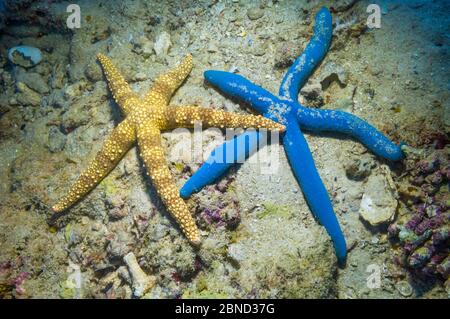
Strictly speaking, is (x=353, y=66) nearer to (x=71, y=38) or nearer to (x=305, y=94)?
(x=305, y=94)

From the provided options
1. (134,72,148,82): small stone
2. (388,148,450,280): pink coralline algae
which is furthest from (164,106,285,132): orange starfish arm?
(388,148,450,280): pink coralline algae

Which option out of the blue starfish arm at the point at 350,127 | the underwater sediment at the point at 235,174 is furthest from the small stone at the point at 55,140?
the blue starfish arm at the point at 350,127

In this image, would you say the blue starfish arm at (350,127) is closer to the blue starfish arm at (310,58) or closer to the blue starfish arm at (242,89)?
the blue starfish arm at (310,58)

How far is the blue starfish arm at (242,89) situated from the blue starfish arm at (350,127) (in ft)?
1.52

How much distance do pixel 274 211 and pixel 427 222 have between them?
177cm

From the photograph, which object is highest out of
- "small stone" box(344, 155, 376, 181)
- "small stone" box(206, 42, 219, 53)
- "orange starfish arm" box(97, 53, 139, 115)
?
"small stone" box(206, 42, 219, 53)

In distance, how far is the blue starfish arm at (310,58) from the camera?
15.0 feet

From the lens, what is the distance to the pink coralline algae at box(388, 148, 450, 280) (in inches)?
148

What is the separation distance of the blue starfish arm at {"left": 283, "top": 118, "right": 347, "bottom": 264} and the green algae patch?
296 mm

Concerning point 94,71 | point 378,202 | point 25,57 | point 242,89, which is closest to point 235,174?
point 242,89

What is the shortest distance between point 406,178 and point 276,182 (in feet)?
5.32

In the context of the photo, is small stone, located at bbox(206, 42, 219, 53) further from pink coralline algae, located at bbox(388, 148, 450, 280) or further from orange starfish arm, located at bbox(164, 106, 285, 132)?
pink coralline algae, located at bbox(388, 148, 450, 280)

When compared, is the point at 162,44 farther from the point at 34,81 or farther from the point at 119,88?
the point at 34,81
